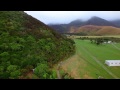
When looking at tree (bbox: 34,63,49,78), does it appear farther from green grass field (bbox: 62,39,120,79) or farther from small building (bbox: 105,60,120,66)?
small building (bbox: 105,60,120,66)

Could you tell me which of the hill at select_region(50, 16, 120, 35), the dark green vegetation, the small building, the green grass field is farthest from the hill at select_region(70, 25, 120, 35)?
the small building

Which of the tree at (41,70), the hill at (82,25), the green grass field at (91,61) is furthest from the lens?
the hill at (82,25)

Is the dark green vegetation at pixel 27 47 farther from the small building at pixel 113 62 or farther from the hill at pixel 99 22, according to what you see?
the small building at pixel 113 62

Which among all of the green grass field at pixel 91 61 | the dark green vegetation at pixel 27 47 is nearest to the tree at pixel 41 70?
the dark green vegetation at pixel 27 47
